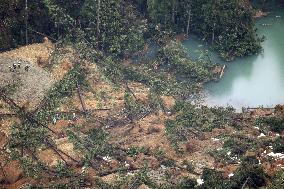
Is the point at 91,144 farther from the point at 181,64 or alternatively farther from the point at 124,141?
the point at 181,64

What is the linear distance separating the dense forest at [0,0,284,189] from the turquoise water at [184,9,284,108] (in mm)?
726

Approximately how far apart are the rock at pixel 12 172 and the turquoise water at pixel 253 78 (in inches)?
447

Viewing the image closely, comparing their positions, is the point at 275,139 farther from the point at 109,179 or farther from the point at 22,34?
the point at 22,34

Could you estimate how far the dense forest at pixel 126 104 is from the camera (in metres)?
19.1

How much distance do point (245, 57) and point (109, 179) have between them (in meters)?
15.7

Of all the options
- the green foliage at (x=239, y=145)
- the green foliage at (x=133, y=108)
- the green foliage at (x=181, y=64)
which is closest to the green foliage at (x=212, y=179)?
the green foliage at (x=239, y=145)

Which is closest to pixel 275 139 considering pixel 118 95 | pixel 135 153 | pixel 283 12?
pixel 135 153

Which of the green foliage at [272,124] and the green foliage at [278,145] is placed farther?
the green foliage at [272,124]

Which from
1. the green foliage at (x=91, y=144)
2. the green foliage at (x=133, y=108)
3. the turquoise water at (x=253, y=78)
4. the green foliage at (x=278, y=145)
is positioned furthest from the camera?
the turquoise water at (x=253, y=78)

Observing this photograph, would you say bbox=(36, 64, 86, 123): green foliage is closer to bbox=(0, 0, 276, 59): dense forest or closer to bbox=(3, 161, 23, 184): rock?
bbox=(3, 161, 23, 184): rock

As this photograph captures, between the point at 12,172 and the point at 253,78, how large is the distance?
16012mm

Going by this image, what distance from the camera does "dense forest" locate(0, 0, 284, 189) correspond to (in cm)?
1909

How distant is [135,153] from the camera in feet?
68.1

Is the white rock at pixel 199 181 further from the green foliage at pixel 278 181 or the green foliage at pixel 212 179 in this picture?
the green foliage at pixel 278 181
